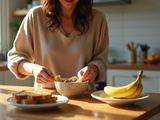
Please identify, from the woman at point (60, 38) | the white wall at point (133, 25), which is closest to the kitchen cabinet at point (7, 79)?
the white wall at point (133, 25)

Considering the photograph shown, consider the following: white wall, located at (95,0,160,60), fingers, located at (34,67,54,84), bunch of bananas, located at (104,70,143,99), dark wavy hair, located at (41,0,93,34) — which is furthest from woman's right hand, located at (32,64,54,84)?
white wall, located at (95,0,160,60)

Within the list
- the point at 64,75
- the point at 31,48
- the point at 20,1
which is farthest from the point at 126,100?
the point at 20,1

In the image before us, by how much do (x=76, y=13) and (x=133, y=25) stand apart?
6.12ft

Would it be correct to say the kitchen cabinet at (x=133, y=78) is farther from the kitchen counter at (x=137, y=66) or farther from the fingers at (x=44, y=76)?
the fingers at (x=44, y=76)

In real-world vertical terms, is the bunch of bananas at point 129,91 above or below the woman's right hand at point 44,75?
below

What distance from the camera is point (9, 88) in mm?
1575

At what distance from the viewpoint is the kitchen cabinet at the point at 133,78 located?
2.86 m

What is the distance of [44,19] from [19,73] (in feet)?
1.20

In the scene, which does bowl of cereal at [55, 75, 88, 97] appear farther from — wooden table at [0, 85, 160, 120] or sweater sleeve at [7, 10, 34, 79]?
sweater sleeve at [7, 10, 34, 79]

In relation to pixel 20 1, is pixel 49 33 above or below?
below

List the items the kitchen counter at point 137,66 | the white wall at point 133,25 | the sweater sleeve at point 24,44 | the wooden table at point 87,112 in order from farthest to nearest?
the white wall at point 133,25
the kitchen counter at point 137,66
the sweater sleeve at point 24,44
the wooden table at point 87,112

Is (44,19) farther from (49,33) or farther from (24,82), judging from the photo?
(24,82)

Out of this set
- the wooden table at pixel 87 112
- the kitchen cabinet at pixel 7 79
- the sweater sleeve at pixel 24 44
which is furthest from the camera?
the kitchen cabinet at pixel 7 79

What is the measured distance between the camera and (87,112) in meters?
1.02
